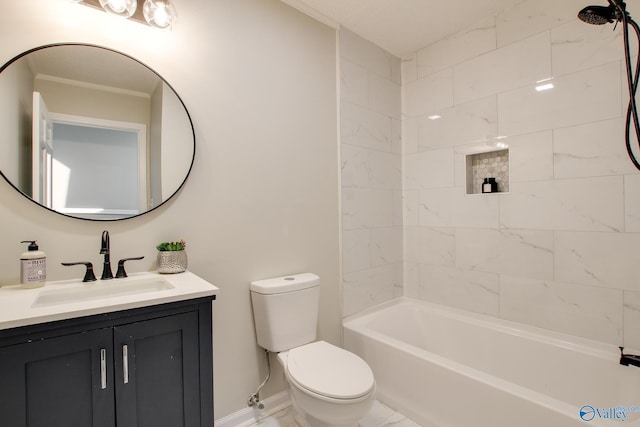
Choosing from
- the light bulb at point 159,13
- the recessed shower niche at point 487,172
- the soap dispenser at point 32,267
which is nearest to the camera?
the soap dispenser at point 32,267

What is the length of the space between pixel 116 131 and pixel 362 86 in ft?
5.60

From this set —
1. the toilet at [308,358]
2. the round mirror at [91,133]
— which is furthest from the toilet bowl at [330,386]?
the round mirror at [91,133]

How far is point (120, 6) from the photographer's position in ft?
4.43

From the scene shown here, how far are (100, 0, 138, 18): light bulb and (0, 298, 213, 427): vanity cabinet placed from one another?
4.20 feet

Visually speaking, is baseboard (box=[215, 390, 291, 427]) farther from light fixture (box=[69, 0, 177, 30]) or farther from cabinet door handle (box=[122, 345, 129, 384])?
light fixture (box=[69, 0, 177, 30])

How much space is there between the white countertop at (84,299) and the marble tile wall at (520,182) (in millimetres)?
1284

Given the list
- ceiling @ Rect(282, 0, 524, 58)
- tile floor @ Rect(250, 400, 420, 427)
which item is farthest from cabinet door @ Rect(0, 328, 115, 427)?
ceiling @ Rect(282, 0, 524, 58)

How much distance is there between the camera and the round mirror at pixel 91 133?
1.22 meters

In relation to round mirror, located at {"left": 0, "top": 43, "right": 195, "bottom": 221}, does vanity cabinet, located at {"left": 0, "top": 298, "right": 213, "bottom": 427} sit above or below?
below

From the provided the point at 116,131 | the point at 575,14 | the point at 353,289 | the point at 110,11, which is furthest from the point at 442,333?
the point at 110,11

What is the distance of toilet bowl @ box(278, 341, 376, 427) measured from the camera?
132cm

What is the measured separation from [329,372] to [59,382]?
103 centimetres

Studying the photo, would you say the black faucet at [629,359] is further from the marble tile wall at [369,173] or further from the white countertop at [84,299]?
the white countertop at [84,299]

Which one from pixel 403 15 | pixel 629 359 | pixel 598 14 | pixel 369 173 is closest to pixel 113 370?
pixel 369 173
